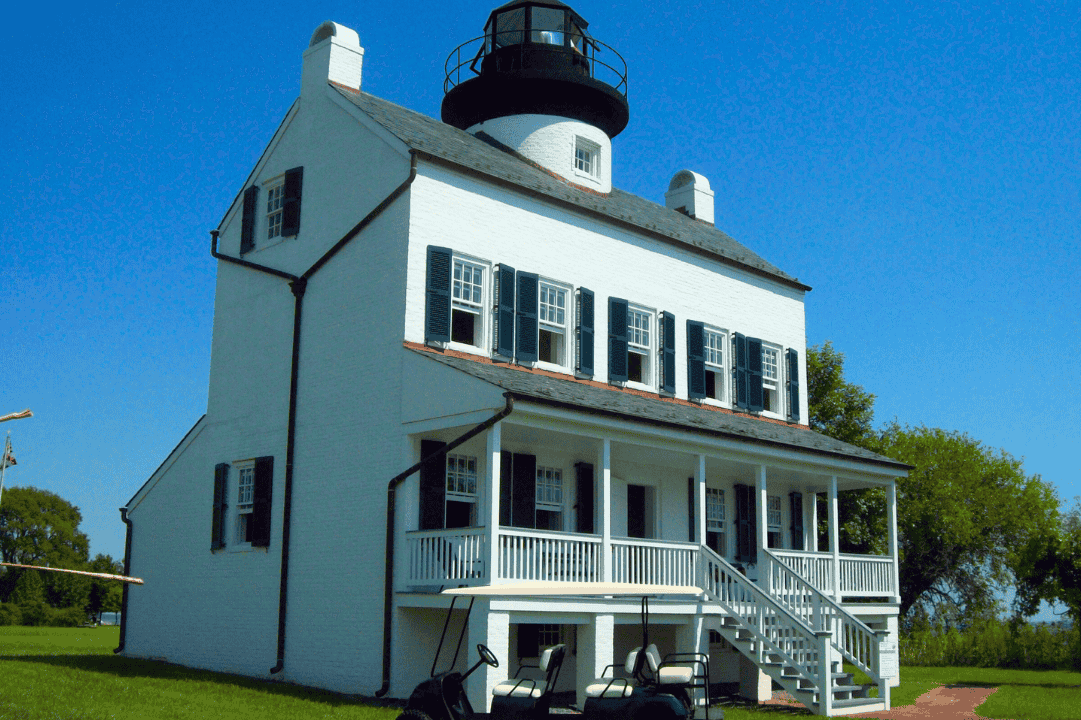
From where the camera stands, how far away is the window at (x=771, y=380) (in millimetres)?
26359

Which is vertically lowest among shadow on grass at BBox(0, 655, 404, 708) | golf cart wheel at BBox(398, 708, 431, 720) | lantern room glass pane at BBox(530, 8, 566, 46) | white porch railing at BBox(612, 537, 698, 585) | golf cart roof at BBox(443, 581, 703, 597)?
shadow on grass at BBox(0, 655, 404, 708)

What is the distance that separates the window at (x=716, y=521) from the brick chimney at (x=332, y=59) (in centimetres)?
1143

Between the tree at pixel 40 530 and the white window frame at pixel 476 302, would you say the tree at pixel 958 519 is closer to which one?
the white window frame at pixel 476 302

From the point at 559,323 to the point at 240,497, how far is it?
7101 millimetres

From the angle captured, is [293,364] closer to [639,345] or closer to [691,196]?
[639,345]

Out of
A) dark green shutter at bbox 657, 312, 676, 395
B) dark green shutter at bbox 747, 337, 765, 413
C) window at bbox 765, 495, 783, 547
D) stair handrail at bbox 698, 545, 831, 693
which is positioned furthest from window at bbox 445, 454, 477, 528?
window at bbox 765, 495, 783, 547

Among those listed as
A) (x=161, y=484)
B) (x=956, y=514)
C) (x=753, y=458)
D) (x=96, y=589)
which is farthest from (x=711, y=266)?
(x=96, y=589)

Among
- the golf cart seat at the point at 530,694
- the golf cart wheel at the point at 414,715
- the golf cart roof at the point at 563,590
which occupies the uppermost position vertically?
the golf cart roof at the point at 563,590

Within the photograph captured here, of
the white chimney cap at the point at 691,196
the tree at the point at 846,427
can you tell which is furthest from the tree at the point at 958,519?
the white chimney cap at the point at 691,196

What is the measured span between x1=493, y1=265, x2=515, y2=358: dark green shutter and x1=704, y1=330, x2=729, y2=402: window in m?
6.37

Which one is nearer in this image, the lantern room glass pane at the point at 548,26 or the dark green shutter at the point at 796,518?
the dark green shutter at the point at 796,518

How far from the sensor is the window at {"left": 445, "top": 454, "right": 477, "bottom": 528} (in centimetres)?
1869

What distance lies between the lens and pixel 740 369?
25.2m

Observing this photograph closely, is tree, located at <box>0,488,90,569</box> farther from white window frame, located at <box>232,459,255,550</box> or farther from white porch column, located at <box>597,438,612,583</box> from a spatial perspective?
white porch column, located at <box>597,438,612,583</box>
